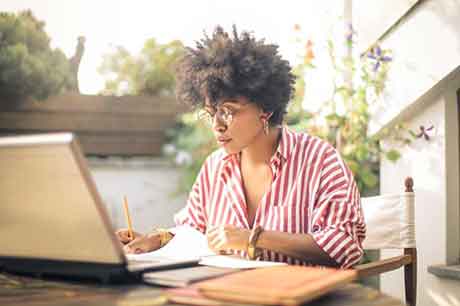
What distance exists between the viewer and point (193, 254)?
4.47 ft

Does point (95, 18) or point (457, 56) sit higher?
point (95, 18)

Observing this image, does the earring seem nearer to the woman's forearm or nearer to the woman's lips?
the woman's lips

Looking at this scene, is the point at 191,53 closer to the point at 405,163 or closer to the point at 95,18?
the point at 405,163

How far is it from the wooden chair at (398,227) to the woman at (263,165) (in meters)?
0.40

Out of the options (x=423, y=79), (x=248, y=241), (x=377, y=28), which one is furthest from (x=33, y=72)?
(x=248, y=241)

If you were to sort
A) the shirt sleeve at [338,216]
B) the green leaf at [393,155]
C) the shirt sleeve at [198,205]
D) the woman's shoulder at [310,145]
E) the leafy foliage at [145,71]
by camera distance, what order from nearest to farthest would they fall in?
the shirt sleeve at [338,216] → the woman's shoulder at [310,145] → the shirt sleeve at [198,205] → the green leaf at [393,155] → the leafy foliage at [145,71]

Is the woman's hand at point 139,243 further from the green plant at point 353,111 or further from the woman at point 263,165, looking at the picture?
the green plant at point 353,111

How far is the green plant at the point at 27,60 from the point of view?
11.2 ft

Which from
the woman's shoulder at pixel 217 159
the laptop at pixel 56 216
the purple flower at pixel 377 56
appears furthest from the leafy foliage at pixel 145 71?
the laptop at pixel 56 216

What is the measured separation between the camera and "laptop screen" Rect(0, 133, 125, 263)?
3.05 ft

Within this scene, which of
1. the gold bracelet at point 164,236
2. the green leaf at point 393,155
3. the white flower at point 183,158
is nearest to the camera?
the gold bracelet at point 164,236

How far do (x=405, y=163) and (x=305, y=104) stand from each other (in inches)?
37.7

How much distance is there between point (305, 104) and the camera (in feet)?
11.2

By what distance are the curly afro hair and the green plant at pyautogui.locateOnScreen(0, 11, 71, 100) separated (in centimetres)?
193
